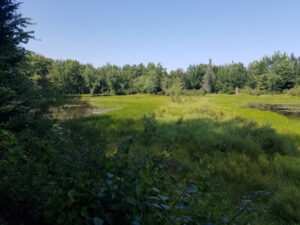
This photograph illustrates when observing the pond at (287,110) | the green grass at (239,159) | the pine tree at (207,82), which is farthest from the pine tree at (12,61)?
the pine tree at (207,82)

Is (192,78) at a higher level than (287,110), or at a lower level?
higher

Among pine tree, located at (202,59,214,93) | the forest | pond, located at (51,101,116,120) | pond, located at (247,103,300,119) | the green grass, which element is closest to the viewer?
the forest

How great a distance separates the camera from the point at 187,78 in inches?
3078

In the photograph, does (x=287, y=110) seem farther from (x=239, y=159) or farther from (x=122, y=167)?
(x=122, y=167)

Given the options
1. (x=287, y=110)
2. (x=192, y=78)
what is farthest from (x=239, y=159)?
(x=192, y=78)

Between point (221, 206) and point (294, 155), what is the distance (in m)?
6.31

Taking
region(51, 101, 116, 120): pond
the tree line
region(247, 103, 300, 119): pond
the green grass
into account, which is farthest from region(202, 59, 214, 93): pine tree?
the green grass

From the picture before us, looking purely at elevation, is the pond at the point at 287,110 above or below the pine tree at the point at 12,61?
below

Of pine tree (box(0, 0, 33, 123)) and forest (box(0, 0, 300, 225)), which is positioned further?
pine tree (box(0, 0, 33, 123))

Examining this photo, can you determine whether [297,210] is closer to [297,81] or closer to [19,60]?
[19,60]

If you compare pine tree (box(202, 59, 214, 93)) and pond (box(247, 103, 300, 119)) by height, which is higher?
pine tree (box(202, 59, 214, 93))

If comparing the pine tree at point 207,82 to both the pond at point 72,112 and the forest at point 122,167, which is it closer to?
the pond at point 72,112

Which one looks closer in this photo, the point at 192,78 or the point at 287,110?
the point at 287,110

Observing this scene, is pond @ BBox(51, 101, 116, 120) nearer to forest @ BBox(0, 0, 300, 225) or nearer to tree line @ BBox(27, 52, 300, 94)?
forest @ BBox(0, 0, 300, 225)
